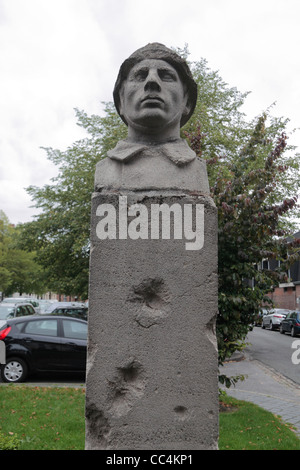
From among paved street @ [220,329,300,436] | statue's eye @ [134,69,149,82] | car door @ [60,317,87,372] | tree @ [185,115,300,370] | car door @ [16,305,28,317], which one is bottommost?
paved street @ [220,329,300,436]

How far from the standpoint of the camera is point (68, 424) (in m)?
6.22

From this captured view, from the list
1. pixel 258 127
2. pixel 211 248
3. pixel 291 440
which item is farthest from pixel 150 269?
pixel 291 440

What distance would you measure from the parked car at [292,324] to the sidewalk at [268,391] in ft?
32.3

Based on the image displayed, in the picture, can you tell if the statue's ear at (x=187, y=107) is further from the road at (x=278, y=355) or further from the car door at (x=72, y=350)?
the road at (x=278, y=355)

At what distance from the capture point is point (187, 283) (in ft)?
10.2

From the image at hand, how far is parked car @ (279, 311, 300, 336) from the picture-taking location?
23.0 m

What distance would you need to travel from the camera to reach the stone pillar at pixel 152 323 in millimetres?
2977

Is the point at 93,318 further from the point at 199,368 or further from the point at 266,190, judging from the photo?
the point at 266,190

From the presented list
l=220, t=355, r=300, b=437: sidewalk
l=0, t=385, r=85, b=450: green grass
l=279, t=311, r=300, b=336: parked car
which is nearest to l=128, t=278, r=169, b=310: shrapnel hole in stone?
l=0, t=385, r=85, b=450: green grass

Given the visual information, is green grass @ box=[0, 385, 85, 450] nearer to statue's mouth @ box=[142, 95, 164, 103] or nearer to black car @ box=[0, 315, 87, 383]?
black car @ box=[0, 315, 87, 383]

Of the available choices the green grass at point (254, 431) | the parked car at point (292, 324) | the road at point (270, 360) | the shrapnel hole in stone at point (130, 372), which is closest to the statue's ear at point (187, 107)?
the shrapnel hole in stone at point (130, 372)

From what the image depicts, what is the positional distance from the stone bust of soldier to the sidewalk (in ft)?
16.9

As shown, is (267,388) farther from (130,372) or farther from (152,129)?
(152,129)

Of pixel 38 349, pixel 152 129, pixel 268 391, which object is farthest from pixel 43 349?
pixel 152 129
